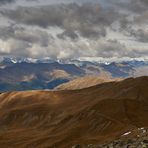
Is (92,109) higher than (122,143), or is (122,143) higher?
(92,109)

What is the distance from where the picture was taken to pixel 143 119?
188 meters

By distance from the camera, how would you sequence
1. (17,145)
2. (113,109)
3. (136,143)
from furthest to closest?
1. (113,109)
2. (17,145)
3. (136,143)

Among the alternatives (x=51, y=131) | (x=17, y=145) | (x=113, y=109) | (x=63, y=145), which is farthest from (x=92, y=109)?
(x=63, y=145)

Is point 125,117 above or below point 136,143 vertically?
above

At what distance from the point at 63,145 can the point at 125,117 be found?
56.3 meters

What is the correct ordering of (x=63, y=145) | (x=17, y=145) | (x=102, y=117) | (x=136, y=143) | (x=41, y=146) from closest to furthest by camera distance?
(x=136, y=143)
(x=63, y=145)
(x=41, y=146)
(x=17, y=145)
(x=102, y=117)

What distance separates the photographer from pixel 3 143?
17538 cm

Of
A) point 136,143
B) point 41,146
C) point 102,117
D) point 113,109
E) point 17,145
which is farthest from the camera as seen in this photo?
point 113,109

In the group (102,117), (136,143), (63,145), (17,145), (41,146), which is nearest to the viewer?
(136,143)

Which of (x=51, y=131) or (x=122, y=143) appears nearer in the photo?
(x=122, y=143)

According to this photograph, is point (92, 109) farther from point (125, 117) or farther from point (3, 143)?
point (3, 143)

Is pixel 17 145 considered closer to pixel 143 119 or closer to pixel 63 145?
pixel 63 145

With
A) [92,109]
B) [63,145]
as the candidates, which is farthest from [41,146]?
[92,109]

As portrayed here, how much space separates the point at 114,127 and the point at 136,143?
316 feet
